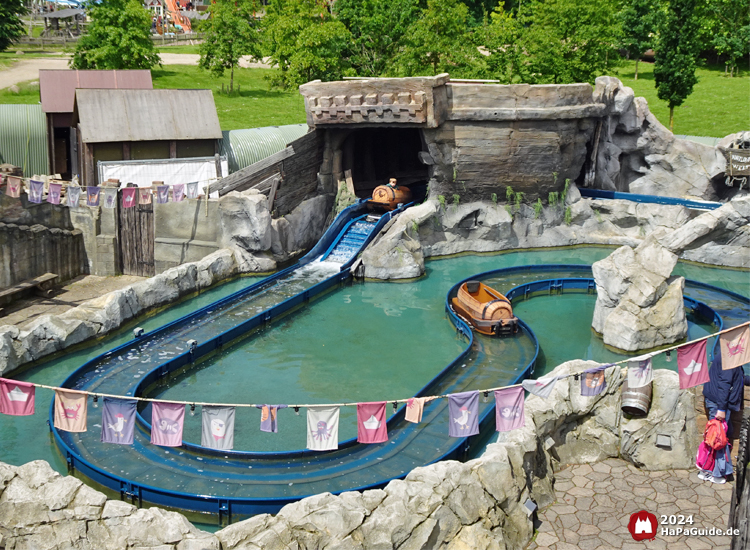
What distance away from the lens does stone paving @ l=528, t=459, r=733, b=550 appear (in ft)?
41.2

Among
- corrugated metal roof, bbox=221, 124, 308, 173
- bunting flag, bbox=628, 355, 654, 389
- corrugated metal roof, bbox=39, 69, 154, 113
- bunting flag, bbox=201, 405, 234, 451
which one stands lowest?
bunting flag, bbox=201, 405, 234, 451

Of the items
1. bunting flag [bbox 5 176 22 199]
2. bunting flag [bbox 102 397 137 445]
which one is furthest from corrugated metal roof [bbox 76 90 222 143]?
bunting flag [bbox 102 397 137 445]

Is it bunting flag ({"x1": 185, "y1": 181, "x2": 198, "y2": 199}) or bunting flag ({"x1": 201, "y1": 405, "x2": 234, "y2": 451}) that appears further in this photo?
bunting flag ({"x1": 185, "y1": 181, "x2": 198, "y2": 199})

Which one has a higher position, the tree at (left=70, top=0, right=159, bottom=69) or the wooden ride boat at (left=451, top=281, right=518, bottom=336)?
the tree at (left=70, top=0, right=159, bottom=69)

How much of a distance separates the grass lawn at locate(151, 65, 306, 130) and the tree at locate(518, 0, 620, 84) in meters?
14.3

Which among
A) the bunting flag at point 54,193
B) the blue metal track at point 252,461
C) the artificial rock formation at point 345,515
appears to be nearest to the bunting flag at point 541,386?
the artificial rock formation at point 345,515

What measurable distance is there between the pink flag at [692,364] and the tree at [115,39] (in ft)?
114

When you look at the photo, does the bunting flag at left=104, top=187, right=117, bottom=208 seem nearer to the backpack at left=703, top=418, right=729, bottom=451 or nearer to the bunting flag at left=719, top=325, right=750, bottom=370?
the bunting flag at left=719, top=325, right=750, bottom=370

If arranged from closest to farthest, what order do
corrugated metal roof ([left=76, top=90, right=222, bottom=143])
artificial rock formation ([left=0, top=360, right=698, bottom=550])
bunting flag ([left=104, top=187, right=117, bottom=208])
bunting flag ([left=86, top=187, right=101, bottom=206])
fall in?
artificial rock formation ([left=0, top=360, right=698, bottom=550]), bunting flag ([left=86, top=187, right=101, bottom=206]), bunting flag ([left=104, top=187, right=117, bottom=208]), corrugated metal roof ([left=76, top=90, right=222, bottom=143])

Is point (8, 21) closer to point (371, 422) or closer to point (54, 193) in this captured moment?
point (54, 193)

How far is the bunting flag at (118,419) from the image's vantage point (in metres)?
13.4

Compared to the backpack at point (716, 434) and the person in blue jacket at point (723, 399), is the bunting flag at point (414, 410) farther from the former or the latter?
the person in blue jacket at point (723, 399)

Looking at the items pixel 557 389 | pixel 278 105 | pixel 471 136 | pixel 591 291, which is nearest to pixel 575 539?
pixel 557 389

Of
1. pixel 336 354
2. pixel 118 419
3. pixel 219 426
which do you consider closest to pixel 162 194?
pixel 336 354
